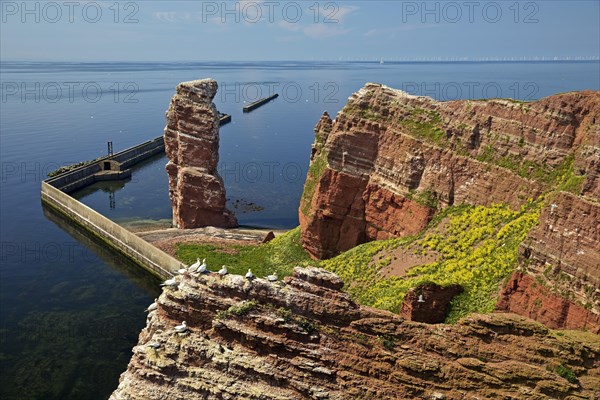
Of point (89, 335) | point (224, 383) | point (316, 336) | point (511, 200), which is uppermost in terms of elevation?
point (511, 200)

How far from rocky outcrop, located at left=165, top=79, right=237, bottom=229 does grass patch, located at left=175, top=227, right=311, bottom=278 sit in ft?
31.2

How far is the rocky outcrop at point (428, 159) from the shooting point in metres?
35.0

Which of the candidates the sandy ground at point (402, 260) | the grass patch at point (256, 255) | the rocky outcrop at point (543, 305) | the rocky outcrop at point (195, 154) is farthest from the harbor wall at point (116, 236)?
the rocky outcrop at point (543, 305)

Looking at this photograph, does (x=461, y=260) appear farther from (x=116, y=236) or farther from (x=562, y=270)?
(x=116, y=236)

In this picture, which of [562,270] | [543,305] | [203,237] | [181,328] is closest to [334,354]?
[181,328]

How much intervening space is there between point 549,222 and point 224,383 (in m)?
19.9

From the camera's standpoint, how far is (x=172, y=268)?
175 feet

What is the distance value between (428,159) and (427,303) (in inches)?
638

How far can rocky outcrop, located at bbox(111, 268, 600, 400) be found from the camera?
834 inches

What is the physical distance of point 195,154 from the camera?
65250 millimetres

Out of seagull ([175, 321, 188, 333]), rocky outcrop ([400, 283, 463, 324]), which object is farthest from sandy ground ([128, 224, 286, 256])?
seagull ([175, 321, 188, 333])

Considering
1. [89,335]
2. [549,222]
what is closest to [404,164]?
[549,222]

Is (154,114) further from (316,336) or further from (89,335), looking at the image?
(316,336)

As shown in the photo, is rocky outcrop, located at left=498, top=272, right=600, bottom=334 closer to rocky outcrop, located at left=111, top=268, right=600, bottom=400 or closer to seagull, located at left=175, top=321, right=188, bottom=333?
rocky outcrop, located at left=111, top=268, right=600, bottom=400
